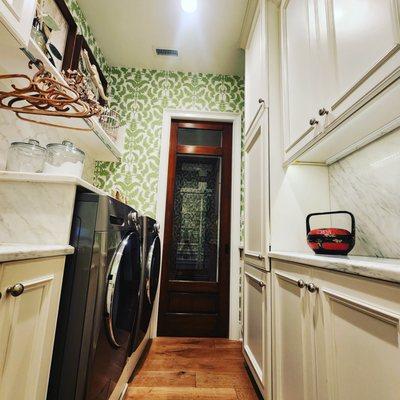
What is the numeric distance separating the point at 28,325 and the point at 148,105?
2.47 meters

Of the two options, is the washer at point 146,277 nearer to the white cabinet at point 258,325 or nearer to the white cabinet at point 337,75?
the white cabinet at point 258,325

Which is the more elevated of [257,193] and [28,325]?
[257,193]

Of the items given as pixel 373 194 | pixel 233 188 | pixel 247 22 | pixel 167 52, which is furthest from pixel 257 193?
pixel 167 52

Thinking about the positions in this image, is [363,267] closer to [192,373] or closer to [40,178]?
[40,178]

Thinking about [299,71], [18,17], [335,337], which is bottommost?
[335,337]

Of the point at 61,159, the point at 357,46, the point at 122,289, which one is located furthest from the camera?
the point at 61,159

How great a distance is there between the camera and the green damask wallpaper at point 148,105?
260 cm

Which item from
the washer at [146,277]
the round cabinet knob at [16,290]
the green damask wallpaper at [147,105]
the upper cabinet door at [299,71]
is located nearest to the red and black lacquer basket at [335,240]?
the upper cabinet door at [299,71]

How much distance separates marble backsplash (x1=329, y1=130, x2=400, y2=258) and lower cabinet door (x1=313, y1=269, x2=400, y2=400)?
1.61ft

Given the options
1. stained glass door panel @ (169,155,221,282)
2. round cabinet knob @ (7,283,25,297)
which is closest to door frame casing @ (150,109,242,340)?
stained glass door panel @ (169,155,221,282)

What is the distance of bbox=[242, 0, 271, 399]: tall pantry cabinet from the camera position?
139 cm

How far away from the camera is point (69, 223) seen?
960 mm

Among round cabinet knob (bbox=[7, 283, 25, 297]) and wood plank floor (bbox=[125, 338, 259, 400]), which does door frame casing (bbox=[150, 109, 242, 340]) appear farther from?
round cabinet knob (bbox=[7, 283, 25, 297])

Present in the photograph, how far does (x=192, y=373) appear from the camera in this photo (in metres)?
1.71
